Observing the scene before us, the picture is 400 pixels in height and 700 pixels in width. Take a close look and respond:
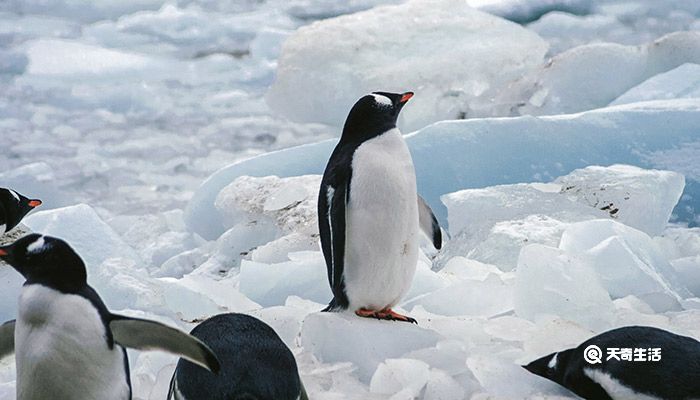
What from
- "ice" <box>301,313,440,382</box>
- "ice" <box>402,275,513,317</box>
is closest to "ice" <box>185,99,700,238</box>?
"ice" <box>402,275,513,317</box>

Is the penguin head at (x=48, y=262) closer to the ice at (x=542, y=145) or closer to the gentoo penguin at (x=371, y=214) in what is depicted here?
the gentoo penguin at (x=371, y=214)

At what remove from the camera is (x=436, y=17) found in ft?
17.3

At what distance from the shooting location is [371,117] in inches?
73.4

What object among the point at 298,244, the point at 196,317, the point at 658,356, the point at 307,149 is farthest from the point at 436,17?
the point at 658,356

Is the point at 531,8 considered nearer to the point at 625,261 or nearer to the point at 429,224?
the point at 625,261

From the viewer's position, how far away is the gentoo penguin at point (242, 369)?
3.95 ft

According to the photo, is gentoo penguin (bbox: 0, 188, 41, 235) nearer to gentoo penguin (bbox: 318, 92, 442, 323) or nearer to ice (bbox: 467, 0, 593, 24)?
gentoo penguin (bbox: 318, 92, 442, 323)

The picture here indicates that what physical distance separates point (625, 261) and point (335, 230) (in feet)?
2.61

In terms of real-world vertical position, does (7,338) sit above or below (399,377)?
above

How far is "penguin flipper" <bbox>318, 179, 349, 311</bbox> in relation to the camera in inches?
71.5

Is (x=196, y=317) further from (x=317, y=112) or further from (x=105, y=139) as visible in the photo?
(x=105, y=139)

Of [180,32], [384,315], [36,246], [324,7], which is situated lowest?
[324,7]

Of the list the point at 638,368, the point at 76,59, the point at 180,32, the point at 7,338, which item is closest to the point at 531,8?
the point at 180,32

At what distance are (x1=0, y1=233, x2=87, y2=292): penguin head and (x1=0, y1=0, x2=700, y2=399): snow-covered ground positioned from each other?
39 cm
